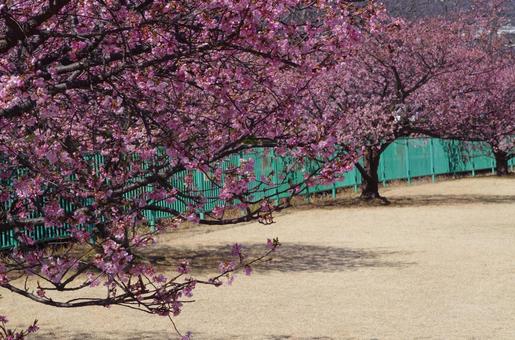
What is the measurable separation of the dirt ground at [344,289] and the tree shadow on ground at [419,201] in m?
4.52

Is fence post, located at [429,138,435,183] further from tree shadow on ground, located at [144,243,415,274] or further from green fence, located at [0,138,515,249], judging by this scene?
Result: tree shadow on ground, located at [144,243,415,274]

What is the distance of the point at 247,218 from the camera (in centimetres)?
559

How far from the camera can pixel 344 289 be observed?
415 inches

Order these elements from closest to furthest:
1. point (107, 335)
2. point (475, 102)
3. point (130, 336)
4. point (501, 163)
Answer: point (130, 336), point (107, 335), point (475, 102), point (501, 163)

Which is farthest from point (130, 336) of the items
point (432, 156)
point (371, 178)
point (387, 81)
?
point (432, 156)

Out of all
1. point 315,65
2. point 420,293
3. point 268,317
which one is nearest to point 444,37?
point 420,293

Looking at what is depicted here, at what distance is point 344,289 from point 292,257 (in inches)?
134

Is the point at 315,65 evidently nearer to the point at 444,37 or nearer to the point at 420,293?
the point at 420,293

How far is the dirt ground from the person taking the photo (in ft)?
27.0

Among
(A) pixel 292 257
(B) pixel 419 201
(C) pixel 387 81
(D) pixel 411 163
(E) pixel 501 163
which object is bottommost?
(A) pixel 292 257

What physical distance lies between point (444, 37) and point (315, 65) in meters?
19.2

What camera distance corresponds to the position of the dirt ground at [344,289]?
8.23m

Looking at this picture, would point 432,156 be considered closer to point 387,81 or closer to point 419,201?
point 419,201

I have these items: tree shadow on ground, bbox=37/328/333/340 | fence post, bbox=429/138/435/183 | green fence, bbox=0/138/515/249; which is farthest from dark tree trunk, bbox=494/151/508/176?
tree shadow on ground, bbox=37/328/333/340
